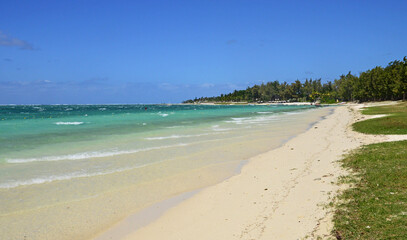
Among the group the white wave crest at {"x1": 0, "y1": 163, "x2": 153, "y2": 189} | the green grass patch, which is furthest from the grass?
the white wave crest at {"x1": 0, "y1": 163, "x2": 153, "y2": 189}

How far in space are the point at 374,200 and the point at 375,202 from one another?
0.16 meters

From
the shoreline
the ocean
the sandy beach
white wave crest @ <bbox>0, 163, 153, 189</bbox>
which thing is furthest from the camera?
white wave crest @ <bbox>0, 163, 153, 189</bbox>

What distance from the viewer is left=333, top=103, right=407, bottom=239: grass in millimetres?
5398

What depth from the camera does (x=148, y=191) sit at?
33.7 ft

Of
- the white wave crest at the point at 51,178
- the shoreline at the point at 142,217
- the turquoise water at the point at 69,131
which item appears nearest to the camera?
the shoreline at the point at 142,217

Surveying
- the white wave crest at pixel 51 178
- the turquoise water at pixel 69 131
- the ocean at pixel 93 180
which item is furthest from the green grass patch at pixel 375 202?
the turquoise water at pixel 69 131

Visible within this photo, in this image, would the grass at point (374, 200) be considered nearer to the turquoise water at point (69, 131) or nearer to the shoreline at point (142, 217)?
the shoreline at point (142, 217)

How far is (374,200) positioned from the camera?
22.7 feet

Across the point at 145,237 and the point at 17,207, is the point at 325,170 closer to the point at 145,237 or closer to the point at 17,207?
the point at 145,237

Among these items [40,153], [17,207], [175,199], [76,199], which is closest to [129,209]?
[175,199]

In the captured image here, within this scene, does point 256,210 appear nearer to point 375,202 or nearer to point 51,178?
point 375,202

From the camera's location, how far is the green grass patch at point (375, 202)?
17.7 feet

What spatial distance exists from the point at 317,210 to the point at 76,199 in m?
7.71

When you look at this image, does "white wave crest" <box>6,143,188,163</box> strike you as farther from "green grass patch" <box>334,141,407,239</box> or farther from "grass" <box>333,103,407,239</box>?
"green grass patch" <box>334,141,407,239</box>
